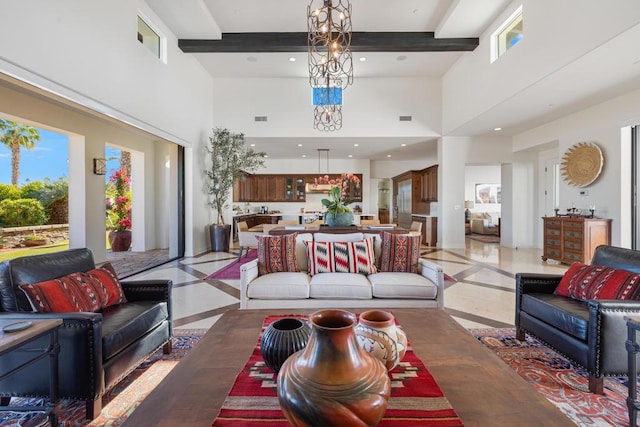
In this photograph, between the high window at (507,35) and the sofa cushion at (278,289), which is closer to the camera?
the sofa cushion at (278,289)

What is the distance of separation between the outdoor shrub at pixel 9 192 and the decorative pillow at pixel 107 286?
5357 mm

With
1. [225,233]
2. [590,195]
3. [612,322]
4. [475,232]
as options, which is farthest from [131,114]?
[475,232]

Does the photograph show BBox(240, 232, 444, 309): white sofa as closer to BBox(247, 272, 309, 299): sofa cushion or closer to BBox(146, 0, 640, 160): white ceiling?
BBox(247, 272, 309, 299): sofa cushion

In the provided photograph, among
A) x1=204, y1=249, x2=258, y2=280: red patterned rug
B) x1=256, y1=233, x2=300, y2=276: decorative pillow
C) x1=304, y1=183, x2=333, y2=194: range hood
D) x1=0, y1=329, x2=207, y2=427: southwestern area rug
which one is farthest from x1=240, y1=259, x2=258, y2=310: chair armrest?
x1=304, y1=183, x2=333, y2=194: range hood

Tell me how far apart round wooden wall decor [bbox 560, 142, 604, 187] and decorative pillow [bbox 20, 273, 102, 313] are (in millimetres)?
7144

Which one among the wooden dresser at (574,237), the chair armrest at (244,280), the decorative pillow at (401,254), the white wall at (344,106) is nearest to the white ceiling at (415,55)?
the white wall at (344,106)

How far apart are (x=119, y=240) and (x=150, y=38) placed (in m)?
4.73

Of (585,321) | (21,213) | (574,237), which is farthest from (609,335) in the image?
(21,213)

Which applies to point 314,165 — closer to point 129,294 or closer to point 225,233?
point 225,233

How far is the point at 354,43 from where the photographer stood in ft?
18.5

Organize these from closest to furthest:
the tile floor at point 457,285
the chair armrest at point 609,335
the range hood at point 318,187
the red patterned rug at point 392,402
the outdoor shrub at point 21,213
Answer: the red patterned rug at point 392,402, the chair armrest at point 609,335, the tile floor at point 457,285, the outdoor shrub at point 21,213, the range hood at point 318,187

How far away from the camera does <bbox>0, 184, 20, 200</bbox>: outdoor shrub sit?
5448 millimetres

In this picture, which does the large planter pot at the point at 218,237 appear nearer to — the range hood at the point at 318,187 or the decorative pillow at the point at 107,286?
the range hood at the point at 318,187

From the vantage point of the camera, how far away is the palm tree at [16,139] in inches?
216
